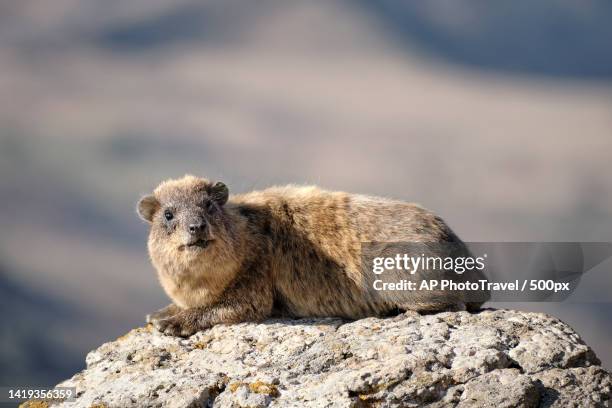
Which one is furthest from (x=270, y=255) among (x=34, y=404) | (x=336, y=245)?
(x=34, y=404)

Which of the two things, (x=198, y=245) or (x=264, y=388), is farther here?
(x=198, y=245)

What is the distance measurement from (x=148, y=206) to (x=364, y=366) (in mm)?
4330

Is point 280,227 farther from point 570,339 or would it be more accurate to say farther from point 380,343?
point 570,339

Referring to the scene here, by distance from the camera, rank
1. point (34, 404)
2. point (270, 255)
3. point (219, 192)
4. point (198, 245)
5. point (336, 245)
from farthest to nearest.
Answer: point (219, 192)
point (270, 255)
point (336, 245)
point (198, 245)
point (34, 404)

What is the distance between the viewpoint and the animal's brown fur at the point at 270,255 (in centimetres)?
1108

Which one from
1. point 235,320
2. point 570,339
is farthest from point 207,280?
point 570,339

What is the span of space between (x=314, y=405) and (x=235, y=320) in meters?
2.84

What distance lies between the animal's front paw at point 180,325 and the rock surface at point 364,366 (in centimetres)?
18

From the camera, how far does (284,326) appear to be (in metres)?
10.6

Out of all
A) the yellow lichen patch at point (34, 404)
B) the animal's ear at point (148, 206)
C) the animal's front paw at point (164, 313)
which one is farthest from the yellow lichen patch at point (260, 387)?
the animal's ear at point (148, 206)

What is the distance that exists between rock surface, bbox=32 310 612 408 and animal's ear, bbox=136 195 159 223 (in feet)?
6.23

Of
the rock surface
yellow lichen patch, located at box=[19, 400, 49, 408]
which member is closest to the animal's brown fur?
the rock surface

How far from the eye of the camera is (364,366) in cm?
892

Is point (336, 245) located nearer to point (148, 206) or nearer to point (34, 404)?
point (148, 206)
